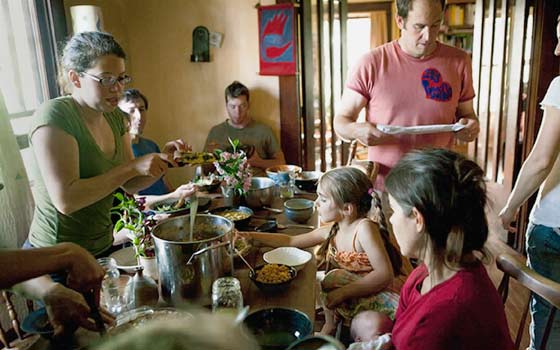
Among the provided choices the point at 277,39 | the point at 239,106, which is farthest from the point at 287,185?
the point at 277,39

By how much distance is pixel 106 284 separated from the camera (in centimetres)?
124

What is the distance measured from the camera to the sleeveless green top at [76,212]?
150 centimetres

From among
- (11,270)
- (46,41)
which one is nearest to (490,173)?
(46,41)

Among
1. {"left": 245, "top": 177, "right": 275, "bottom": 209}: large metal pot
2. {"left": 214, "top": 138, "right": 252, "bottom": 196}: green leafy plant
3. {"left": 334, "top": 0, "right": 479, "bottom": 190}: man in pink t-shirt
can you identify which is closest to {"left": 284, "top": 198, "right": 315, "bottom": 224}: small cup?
{"left": 245, "top": 177, "right": 275, "bottom": 209}: large metal pot

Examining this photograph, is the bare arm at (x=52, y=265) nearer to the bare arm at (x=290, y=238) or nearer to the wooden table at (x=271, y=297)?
the wooden table at (x=271, y=297)

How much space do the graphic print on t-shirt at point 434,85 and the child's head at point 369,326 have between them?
100 centimetres

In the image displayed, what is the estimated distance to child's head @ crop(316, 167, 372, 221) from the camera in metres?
1.73

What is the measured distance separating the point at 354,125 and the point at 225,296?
3.72 ft

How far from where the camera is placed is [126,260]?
149 centimetres

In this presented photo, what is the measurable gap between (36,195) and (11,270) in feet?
2.23

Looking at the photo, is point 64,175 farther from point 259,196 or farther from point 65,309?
point 259,196

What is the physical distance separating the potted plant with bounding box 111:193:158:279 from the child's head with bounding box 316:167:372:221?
2.14ft

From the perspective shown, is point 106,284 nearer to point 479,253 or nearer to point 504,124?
point 479,253

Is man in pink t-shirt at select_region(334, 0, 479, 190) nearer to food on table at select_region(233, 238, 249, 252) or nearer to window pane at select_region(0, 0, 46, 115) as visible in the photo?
food on table at select_region(233, 238, 249, 252)
